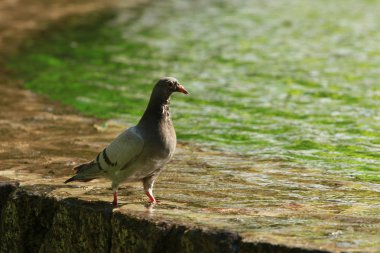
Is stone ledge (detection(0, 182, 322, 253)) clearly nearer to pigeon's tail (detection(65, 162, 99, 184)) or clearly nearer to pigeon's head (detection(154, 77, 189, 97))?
pigeon's tail (detection(65, 162, 99, 184))

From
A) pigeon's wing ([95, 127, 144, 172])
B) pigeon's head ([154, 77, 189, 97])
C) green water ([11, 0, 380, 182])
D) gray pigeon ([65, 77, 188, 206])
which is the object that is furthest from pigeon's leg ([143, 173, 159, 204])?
green water ([11, 0, 380, 182])

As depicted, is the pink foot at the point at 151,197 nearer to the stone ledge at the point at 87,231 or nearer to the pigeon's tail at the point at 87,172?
the stone ledge at the point at 87,231

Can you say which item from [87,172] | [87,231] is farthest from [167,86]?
[87,231]

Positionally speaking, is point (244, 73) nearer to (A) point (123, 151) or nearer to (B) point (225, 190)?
(B) point (225, 190)

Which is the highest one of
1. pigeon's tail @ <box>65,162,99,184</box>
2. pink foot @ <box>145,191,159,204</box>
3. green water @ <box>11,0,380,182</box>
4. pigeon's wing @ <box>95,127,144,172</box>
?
green water @ <box>11,0,380,182</box>

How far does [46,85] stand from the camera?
13656 millimetres

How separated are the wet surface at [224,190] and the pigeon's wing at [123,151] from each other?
12.6 inches

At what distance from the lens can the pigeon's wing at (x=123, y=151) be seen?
6.38m

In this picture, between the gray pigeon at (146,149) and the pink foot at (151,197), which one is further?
the pink foot at (151,197)

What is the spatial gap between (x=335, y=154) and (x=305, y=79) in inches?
191

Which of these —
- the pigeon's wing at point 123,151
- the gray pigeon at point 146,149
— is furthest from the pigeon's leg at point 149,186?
the pigeon's wing at point 123,151

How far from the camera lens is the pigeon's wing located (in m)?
6.38

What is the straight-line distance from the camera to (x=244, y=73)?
562 inches

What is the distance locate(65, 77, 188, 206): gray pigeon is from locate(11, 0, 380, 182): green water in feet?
7.01
